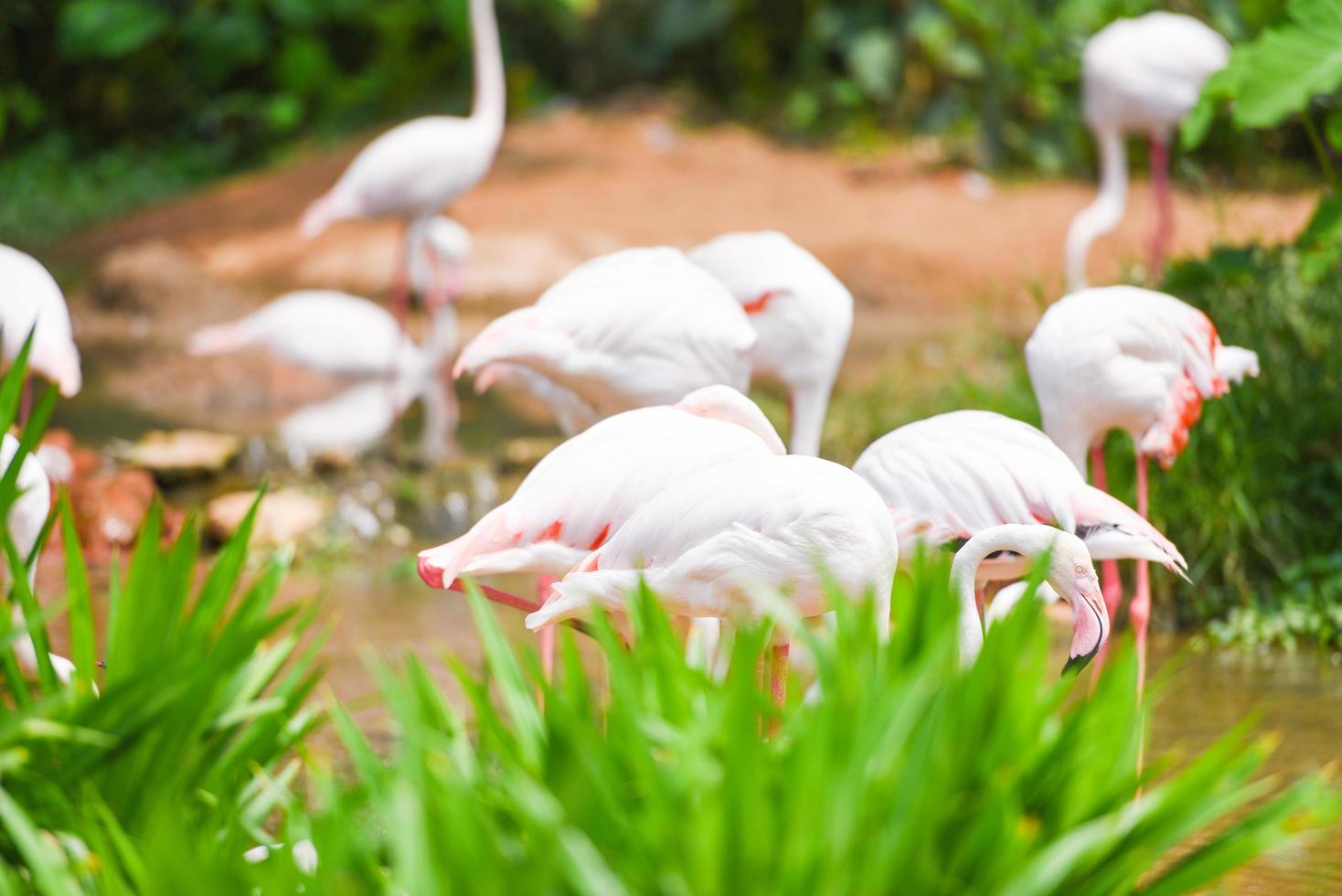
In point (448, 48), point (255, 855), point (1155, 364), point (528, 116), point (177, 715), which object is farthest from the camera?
point (448, 48)

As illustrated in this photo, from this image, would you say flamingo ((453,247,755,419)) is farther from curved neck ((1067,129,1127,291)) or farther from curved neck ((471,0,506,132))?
curved neck ((471,0,506,132))

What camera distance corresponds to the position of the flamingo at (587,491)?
10.6ft

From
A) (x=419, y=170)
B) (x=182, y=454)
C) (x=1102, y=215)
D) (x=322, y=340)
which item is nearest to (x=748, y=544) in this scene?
(x=182, y=454)

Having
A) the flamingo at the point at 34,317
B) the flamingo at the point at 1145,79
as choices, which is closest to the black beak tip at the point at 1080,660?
the flamingo at the point at 34,317

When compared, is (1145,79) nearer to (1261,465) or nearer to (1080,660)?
(1261,465)

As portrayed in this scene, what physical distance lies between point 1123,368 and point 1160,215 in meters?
4.18

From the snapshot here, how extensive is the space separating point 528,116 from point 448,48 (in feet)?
5.15

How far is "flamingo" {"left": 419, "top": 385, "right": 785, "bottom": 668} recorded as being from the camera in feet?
10.6

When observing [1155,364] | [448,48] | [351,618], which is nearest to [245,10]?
[448,48]

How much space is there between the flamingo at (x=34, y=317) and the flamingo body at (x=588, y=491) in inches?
77.7

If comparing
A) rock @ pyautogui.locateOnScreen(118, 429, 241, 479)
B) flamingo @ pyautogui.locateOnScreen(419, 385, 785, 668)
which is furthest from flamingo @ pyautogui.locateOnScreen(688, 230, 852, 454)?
rock @ pyautogui.locateOnScreen(118, 429, 241, 479)

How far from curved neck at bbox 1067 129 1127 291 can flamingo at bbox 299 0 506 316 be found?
8.92 ft

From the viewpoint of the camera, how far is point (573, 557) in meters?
3.30

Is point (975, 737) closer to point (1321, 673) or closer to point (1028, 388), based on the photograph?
point (1321, 673)
